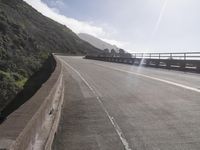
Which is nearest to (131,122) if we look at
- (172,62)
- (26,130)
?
(26,130)

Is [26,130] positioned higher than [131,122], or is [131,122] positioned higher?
[26,130]

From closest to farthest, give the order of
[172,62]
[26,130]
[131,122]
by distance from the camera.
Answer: [26,130] → [131,122] → [172,62]

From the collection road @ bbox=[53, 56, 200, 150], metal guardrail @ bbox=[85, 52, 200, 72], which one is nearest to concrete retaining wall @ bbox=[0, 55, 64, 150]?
road @ bbox=[53, 56, 200, 150]

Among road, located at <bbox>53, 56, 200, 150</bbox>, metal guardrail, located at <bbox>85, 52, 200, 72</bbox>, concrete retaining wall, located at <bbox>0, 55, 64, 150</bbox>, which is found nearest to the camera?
concrete retaining wall, located at <bbox>0, 55, 64, 150</bbox>

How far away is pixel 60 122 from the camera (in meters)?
9.00

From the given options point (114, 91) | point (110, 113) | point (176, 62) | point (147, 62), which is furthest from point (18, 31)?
point (110, 113)

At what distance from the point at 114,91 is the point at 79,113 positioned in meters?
4.71

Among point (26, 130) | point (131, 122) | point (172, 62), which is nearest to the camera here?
point (26, 130)

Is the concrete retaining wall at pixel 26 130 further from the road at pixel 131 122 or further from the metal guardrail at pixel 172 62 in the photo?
the metal guardrail at pixel 172 62

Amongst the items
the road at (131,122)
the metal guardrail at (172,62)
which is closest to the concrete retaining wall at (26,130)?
the road at (131,122)

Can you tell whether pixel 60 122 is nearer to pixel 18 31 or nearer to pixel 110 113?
pixel 110 113

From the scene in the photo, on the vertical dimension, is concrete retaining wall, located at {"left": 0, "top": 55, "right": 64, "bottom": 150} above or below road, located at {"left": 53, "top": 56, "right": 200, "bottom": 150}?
above

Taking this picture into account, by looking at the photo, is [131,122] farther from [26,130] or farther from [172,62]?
[172,62]

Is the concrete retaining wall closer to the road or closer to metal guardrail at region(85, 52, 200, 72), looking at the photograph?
the road
